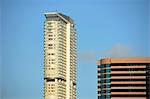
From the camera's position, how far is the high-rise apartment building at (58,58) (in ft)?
88.0

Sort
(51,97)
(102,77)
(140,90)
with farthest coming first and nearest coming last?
(51,97), (102,77), (140,90)

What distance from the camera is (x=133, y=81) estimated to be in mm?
21719

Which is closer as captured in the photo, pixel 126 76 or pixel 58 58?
pixel 126 76

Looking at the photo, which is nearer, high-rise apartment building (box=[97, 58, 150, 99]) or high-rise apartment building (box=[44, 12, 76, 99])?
high-rise apartment building (box=[97, 58, 150, 99])

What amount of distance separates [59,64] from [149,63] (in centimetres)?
750

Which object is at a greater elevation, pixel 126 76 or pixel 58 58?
pixel 58 58

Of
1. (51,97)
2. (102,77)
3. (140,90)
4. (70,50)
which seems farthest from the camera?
(70,50)

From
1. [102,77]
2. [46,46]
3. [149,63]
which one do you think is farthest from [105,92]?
[46,46]

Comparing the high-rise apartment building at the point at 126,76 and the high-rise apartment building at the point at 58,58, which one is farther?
the high-rise apartment building at the point at 58,58

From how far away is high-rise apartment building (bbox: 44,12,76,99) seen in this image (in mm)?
26828

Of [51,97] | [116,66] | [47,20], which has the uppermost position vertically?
[47,20]

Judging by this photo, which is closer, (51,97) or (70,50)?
(51,97)

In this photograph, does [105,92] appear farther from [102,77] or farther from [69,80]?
[69,80]

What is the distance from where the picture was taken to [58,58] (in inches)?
1084
